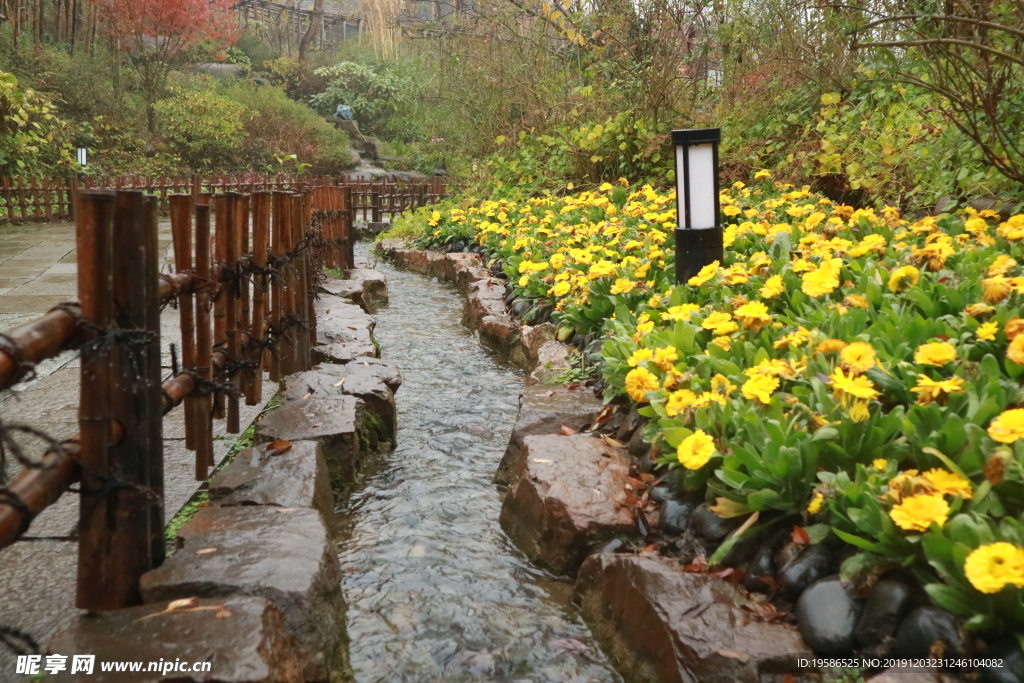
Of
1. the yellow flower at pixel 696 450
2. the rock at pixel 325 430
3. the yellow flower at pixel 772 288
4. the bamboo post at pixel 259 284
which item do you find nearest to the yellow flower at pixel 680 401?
the yellow flower at pixel 696 450

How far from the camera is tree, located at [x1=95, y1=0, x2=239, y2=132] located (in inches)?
839

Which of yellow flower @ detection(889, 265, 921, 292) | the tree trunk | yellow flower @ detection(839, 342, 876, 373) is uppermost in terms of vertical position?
the tree trunk

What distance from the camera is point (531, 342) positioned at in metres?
5.91

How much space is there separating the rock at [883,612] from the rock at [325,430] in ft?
7.88

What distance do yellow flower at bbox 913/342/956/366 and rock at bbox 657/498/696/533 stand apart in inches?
34.9

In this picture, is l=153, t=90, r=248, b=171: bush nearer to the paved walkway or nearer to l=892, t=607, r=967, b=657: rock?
the paved walkway

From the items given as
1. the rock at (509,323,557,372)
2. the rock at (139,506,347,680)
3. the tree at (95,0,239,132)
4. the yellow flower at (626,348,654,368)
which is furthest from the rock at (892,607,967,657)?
the tree at (95,0,239,132)

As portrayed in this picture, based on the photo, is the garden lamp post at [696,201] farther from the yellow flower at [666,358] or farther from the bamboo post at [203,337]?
the bamboo post at [203,337]

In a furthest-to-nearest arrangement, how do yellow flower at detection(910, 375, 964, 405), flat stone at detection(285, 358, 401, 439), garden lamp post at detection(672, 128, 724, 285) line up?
garden lamp post at detection(672, 128, 724, 285) < flat stone at detection(285, 358, 401, 439) < yellow flower at detection(910, 375, 964, 405)

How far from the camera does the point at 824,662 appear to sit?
210cm

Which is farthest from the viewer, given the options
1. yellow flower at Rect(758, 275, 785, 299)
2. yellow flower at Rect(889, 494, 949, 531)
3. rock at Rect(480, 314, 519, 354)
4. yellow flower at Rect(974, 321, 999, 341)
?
rock at Rect(480, 314, 519, 354)

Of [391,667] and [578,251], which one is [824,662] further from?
[578,251]

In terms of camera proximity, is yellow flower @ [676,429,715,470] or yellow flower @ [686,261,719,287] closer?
yellow flower @ [676,429,715,470]

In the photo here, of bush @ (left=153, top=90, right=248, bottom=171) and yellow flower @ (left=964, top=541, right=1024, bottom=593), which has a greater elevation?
bush @ (left=153, top=90, right=248, bottom=171)
